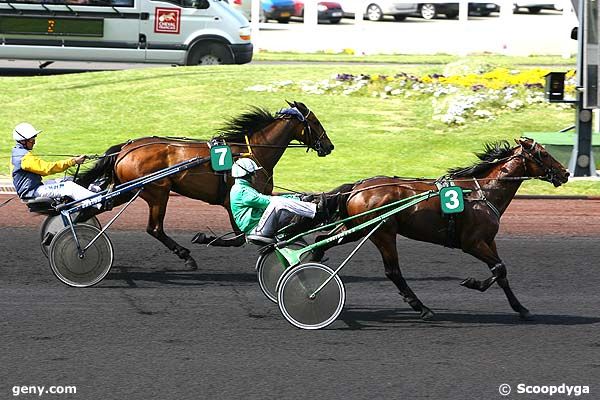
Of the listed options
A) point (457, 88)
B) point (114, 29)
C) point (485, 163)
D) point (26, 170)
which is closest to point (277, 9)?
point (114, 29)

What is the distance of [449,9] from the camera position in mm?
35969

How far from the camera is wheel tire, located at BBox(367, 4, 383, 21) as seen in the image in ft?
116

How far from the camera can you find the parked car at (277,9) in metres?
36.4

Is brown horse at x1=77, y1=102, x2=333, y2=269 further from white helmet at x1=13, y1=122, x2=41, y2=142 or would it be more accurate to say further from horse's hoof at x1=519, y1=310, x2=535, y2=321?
horse's hoof at x1=519, y1=310, x2=535, y2=321

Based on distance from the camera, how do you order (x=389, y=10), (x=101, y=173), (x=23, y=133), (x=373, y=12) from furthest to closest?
(x=373, y=12), (x=389, y=10), (x=101, y=173), (x=23, y=133)

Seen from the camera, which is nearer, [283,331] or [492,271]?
[283,331]

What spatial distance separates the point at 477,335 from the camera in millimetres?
8859

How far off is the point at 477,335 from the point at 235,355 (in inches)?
→ 77.5

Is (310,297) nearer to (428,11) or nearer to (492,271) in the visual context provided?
(492,271)

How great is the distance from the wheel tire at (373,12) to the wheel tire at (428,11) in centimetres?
137

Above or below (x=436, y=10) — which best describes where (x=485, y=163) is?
below

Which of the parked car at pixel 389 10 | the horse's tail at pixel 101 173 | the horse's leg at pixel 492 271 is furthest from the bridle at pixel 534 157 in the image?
the parked car at pixel 389 10

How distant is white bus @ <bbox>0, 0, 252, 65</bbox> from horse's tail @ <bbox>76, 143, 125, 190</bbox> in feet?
40.9

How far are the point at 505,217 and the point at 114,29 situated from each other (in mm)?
11626
